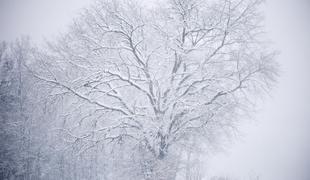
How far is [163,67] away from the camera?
35.2 feet

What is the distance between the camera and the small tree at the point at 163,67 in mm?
10078

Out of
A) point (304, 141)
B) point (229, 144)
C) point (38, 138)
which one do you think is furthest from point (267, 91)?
point (304, 141)

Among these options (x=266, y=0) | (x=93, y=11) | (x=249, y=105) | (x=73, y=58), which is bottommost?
(x=249, y=105)

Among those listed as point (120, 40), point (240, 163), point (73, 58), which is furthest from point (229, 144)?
point (240, 163)

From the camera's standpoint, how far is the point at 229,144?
1167 centimetres

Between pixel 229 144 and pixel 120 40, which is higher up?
pixel 120 40

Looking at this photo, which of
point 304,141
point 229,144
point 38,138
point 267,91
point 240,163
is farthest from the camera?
point 304,141

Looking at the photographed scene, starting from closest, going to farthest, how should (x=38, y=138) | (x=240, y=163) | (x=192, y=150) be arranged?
(x=192, y=150)
(x=38, y=138)
(x=240, y=163)

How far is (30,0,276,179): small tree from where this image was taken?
397 inches

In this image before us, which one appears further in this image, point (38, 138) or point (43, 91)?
point (38, 138)

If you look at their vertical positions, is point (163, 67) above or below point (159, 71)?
above

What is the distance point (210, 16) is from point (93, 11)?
4.34 meters

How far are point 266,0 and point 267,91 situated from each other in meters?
3.40

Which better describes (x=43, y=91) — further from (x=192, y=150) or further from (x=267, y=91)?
(x=267, y=91)
